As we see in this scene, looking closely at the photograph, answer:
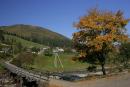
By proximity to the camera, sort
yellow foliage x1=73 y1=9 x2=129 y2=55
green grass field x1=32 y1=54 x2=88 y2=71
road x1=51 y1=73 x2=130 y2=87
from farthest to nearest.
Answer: green grass field x1=32 y1=54 x2=88 y2=71 → yellow foliage x1=73 y1=9 x2=129 y2=55 → road x1=51 y1=73 x2=130 y2=87

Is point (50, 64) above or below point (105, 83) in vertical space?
above

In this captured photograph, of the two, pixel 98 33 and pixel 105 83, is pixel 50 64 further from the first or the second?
pixel 105 83

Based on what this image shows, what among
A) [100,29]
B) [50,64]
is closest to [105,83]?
[100,29]

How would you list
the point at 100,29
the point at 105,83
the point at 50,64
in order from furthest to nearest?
the point at 50,64
the point at 100,29
the point at 105,83

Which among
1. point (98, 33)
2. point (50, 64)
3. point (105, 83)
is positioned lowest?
point (105, 83)

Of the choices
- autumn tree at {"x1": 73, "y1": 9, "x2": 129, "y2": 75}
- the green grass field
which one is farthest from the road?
the green grass field

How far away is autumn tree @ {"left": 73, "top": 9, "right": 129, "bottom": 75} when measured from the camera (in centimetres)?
4362

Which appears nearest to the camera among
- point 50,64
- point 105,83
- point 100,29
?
point 105,83

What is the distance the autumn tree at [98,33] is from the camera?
4362cm

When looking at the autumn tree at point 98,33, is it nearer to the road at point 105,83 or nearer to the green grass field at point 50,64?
the road at point 105,83

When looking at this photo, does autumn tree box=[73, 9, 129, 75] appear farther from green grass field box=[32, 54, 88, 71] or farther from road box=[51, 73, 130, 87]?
green grass field box=[32, 54, 88, 71]

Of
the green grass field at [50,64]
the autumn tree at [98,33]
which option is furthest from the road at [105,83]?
the green grass field at [50,64]

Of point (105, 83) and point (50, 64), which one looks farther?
point (50, 64)

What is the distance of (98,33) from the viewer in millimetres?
44531
